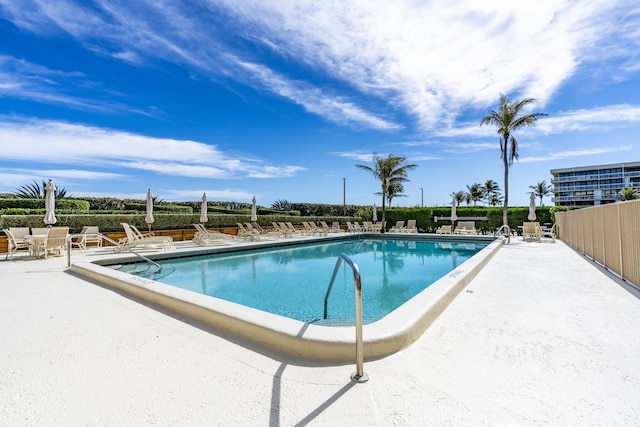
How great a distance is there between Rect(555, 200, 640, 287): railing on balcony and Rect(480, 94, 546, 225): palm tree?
801cm

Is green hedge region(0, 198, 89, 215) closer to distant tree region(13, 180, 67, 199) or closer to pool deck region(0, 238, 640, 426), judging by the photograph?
distant tree region(13, 180, 67, 199)

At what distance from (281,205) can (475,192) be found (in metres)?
51.5

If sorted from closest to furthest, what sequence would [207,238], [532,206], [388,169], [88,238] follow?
[88,238] < [207,238] < [532,206] < [388,169]

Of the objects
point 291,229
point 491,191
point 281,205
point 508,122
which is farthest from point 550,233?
point 491,191

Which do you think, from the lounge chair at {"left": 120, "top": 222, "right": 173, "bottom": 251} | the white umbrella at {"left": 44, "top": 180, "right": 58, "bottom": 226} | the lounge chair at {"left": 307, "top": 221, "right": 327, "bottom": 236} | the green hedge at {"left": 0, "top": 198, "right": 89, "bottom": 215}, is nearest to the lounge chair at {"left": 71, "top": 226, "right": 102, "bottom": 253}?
the white umbrella at {"left": 44, "top": 180, "right": 58, "bottom": 226}

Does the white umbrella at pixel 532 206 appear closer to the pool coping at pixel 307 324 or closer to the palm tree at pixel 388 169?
the palm tree at pixel 388 169

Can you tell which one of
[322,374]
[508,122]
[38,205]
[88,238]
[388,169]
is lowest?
[322,374]

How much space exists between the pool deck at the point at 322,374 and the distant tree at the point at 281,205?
24383 mm

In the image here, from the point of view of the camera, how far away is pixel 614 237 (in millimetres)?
6320

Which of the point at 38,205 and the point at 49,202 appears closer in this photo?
the point at 49,202

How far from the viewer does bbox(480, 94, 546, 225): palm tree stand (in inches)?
667

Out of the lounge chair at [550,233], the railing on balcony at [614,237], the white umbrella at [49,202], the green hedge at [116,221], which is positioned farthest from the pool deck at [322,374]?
the lounge chair at [550,233]

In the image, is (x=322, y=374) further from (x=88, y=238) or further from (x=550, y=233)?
(x=550, y=233)

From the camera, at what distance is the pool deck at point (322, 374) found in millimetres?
1919
